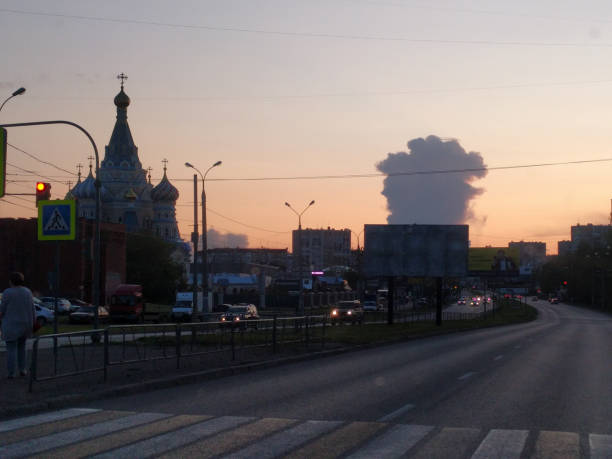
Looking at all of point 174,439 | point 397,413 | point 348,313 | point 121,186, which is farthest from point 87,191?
point 174,439

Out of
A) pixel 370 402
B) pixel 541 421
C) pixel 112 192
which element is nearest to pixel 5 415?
pixel 370 402

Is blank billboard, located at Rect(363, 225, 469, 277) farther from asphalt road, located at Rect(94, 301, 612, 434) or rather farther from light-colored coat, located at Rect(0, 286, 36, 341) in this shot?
light-colored coat, located at Rect(0, 286, 36, 341)

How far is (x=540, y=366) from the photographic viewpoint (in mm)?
20641

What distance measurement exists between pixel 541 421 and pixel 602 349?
1948cm

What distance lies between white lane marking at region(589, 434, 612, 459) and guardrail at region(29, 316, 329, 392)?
8.58m

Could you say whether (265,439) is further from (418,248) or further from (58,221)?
(418,248)

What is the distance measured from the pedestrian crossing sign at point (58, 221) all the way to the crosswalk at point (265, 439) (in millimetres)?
10402

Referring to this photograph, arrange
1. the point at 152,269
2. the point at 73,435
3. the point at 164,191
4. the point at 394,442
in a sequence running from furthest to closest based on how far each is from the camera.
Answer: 1. the point at 164,191
2. the point at 152,269
3. the point at 73,435
4. the point at 394,442

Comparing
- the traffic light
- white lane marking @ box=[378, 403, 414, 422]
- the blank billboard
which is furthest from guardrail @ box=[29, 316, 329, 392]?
the blank billboard

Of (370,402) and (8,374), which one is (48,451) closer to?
(370,402)

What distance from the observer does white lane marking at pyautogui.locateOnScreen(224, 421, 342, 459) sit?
8.59 meters

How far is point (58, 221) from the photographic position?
2105cm

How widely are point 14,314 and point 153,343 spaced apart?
12.4ft

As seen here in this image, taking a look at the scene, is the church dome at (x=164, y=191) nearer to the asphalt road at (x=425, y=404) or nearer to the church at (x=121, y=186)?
the church at (x=121, y=186)
